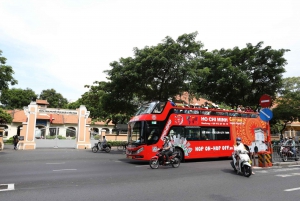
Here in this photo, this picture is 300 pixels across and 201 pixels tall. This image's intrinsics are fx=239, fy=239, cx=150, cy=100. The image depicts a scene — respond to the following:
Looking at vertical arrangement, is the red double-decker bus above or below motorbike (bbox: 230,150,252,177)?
above

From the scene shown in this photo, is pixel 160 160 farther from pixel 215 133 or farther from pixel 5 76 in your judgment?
pixel 5 76

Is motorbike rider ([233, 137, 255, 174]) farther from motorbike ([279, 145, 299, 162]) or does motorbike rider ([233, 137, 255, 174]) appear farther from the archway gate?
the archway gate

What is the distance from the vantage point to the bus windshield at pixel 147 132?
12.4 meters

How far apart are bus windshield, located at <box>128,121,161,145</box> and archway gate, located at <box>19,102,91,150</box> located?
15.6 metres

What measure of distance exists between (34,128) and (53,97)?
40126 mm

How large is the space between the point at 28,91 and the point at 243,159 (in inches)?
2241

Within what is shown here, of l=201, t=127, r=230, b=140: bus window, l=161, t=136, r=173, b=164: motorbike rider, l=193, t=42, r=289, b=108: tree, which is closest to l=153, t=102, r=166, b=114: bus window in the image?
l=161, t=136, r=173, b=164: motorbike rider

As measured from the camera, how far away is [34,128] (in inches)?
979

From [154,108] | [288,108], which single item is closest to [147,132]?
[154,108]

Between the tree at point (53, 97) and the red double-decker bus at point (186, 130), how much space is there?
5336 cm

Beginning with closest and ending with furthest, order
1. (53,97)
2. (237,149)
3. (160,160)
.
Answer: (237,149) → (160,160) → (53,97)

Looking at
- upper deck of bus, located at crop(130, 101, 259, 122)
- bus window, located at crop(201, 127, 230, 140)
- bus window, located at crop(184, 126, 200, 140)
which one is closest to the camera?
upper deck of bus, located at crop(130, 101, 259, 122)

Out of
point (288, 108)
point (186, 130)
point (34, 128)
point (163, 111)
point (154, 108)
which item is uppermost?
point (288, 108)

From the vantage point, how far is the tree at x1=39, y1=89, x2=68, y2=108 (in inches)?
2437
